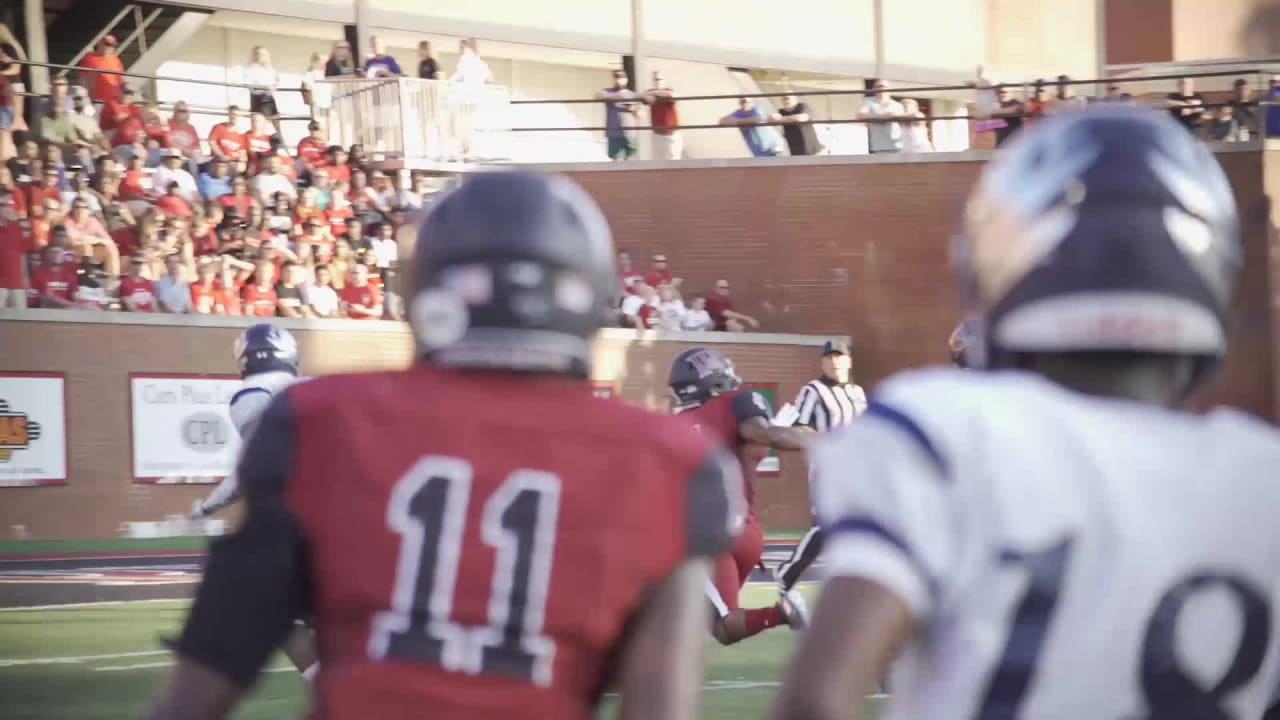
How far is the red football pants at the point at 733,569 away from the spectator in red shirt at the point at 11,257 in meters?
10.7

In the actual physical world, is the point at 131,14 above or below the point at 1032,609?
above

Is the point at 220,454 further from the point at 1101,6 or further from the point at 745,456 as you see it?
the point at 1101,6

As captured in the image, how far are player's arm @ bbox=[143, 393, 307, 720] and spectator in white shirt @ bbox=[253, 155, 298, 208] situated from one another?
20.4 m

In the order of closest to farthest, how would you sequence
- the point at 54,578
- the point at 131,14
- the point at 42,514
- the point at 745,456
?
the point at 745,456
the point at 54,578
the point at 42,514
the point at 131,14

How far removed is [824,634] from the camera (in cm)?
211

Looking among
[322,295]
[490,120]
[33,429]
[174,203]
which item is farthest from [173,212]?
[490,120]

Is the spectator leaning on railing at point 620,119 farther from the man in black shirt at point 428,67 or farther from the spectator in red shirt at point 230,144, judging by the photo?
the spectator in red shirt at point 230,144

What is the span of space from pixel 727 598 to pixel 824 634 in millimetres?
8439

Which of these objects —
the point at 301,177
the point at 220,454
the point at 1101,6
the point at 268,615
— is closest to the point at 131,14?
the point at 301,177

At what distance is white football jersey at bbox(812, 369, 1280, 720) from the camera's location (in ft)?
6.90

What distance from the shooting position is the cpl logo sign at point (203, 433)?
2091 cm

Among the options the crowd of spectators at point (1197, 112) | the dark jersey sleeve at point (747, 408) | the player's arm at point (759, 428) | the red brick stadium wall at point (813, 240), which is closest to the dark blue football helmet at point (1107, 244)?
the player's arm at point (759, 428)

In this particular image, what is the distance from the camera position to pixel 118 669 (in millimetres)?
10805

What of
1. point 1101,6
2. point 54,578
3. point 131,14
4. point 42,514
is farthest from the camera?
point 1101,6
